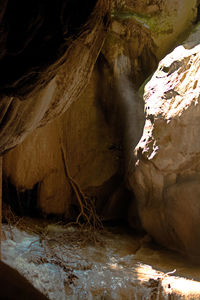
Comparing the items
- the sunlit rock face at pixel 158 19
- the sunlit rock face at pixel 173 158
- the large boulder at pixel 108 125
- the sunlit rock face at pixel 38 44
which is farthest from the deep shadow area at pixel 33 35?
the sunlit rock face at pixel 158 19

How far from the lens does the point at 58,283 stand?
129 inches

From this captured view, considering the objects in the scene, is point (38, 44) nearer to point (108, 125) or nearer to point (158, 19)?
point (108, 125)

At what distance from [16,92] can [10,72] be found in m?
0.15

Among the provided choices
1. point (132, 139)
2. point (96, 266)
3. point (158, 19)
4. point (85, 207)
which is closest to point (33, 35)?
point (96, 266)

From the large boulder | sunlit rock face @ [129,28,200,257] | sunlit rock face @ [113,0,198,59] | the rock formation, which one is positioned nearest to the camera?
sunlit rock face @ [129,28,200,257]

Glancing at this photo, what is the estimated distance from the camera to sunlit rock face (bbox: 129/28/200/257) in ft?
12.8

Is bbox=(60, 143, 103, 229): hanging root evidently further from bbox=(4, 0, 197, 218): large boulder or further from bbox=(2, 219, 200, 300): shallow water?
bbox=(2, 219, 200, 300): shallow water

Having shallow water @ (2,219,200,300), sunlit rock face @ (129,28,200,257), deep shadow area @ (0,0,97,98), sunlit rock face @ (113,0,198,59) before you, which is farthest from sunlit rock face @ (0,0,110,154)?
sunlit rock face @ (113,0,198,59)

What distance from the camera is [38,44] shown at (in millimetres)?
1682

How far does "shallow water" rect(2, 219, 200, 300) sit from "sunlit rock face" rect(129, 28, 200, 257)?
1.13 feet

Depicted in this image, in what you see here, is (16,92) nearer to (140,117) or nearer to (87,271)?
(87,271)

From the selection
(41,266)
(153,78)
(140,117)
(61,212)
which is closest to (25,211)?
(61,212)

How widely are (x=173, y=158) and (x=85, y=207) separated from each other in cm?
163

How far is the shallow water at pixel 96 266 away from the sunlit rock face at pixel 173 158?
34 centimetres
